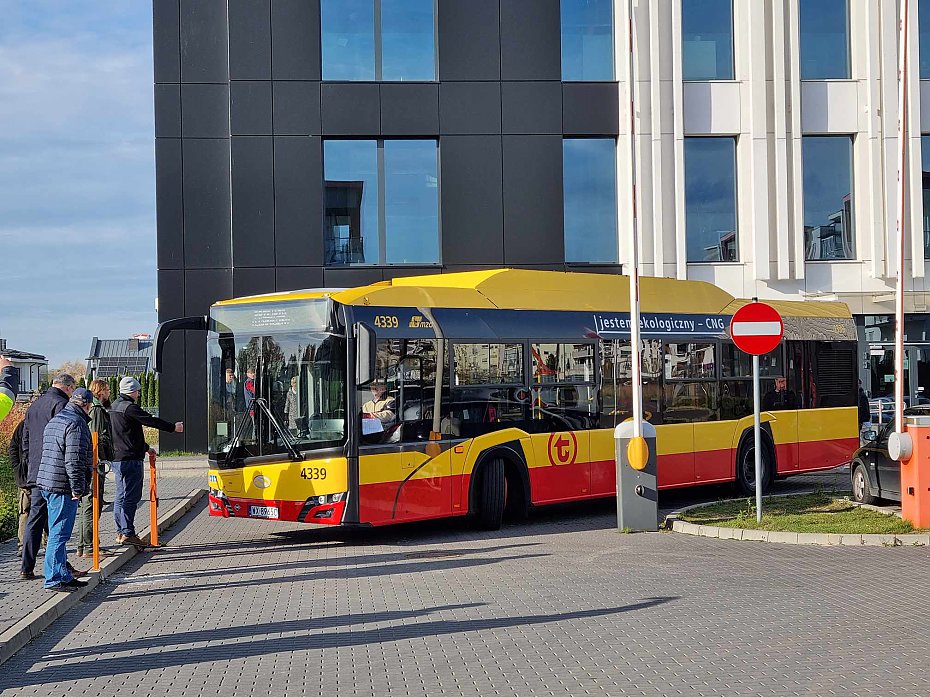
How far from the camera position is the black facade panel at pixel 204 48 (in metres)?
27.6

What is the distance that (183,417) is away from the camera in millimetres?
27375

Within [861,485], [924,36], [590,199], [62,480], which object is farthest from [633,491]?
[924,36]

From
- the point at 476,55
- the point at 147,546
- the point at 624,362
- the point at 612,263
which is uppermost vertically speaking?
the point at 476,55

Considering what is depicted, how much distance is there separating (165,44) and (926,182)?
716 inches

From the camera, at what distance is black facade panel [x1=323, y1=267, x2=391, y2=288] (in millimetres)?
26531

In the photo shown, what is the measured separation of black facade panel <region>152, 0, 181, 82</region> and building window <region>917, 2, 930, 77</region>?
57.2ft

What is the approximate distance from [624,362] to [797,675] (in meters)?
9.77

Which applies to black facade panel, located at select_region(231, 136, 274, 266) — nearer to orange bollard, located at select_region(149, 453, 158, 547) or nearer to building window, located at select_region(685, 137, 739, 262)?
building window, located at select_region(685, 137, 739, 262)

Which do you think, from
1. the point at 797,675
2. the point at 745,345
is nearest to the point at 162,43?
the point at 745,345

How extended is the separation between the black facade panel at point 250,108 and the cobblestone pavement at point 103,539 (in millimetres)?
7593

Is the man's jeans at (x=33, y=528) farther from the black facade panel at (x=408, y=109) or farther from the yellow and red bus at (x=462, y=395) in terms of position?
the black facade panel at (x=408, y=109)

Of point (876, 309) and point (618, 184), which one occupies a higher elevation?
point (618, 184)

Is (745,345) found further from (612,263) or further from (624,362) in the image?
(612,263)

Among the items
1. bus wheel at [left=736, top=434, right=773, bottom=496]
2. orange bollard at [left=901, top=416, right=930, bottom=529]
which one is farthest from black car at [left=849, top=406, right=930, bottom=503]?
bus wheel at [left=736, top=434, right=773, bottom=496]
